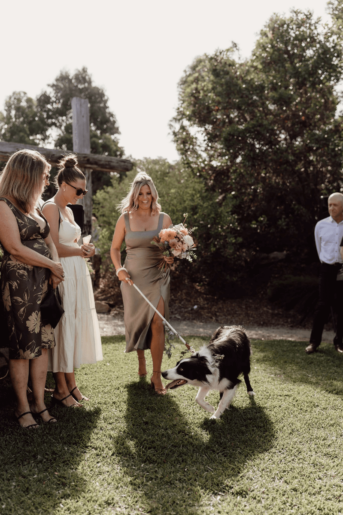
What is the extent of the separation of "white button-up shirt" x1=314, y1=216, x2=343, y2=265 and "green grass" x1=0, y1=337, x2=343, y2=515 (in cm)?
216

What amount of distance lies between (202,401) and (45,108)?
30833 mm

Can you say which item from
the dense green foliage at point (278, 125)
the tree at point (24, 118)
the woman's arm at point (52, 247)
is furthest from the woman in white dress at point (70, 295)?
the tree at point (24, 118)

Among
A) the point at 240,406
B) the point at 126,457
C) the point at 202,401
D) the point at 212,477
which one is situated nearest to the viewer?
the point at 212,477

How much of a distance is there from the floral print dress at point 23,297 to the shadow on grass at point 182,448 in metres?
1.05

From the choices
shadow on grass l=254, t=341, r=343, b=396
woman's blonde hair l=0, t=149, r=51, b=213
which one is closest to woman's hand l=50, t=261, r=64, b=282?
woman's blonde hair l=0, t=149, r=51, b=213

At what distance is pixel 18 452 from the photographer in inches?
115

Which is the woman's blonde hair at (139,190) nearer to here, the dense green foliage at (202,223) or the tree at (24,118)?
the dense green foliage at (202,223)

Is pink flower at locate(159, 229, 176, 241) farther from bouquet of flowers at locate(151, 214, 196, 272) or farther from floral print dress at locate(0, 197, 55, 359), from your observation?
floral print dress at locate(0, 197, 55, 359)

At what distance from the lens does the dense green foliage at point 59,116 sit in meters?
27.9

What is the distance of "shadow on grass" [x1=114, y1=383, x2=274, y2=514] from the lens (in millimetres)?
2604

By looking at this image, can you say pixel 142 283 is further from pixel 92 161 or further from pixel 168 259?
pixel 92 161

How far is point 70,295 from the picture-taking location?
3830mm

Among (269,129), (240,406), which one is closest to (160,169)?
(269,129)

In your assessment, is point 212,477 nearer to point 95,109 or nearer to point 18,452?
point 18,452
